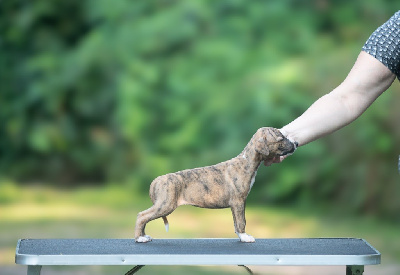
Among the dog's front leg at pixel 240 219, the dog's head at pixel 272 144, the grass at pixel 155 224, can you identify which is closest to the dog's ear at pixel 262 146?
the dog's head at pixel 272 144

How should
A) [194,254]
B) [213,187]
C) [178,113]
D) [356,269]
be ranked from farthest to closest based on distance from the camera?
[178,113] < [213,187] < [356,269] < [194,254]

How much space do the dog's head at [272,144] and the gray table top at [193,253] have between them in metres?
0.30

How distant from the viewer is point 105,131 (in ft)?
33.6

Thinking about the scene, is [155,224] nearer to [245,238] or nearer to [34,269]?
[245,238]

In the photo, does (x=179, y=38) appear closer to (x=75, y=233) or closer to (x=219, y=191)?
(x=75, y=233)

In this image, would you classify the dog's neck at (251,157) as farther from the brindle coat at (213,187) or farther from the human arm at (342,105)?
the human arm at (342,105)

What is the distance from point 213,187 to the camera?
2.92 metres

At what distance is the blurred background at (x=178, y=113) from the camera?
7.50 m

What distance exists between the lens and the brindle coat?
288 centimetres

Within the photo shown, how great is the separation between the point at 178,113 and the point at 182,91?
246mm

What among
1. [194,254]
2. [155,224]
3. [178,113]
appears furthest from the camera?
[178,113]

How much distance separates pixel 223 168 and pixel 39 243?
65 cm

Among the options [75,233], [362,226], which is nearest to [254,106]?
[362,226]

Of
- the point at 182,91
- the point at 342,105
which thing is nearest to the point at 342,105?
the point at 342,105
